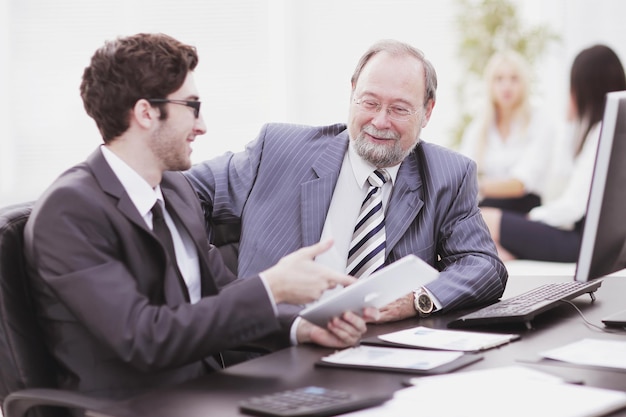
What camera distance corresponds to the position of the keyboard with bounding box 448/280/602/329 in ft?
6.97

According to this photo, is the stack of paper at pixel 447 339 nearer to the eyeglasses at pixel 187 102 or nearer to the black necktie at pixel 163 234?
the black necktie at pixel 163 234

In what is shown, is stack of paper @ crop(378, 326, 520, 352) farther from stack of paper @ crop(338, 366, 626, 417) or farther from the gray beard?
the gray beard

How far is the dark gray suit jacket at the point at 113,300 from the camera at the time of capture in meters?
1.73

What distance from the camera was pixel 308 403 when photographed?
1467 millimetres

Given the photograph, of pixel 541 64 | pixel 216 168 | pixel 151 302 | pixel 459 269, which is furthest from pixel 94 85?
pixel 541 64

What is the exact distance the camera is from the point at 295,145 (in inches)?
112

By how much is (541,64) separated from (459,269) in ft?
15.8

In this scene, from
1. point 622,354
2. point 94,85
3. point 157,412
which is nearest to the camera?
point 157,412

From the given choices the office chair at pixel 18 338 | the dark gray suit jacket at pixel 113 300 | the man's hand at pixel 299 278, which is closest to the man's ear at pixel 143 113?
the dark gray suit jacket at pixel 113 300

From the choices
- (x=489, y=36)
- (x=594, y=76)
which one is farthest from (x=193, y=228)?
(x=489, y=36)

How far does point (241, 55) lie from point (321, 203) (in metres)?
4.45

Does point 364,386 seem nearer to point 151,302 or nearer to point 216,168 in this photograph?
point 151,302

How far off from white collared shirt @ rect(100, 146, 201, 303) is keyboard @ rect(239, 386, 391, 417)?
1.97ft

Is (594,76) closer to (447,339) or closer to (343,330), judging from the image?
(447,339)
